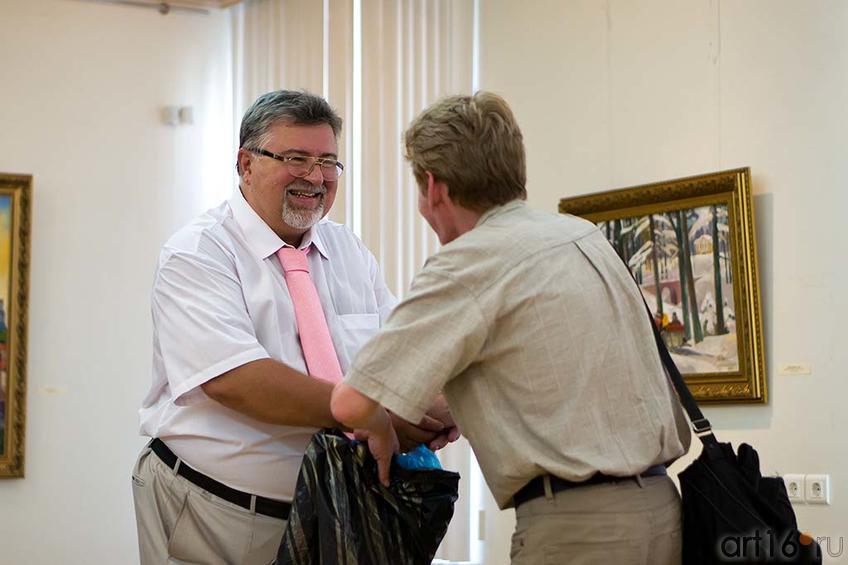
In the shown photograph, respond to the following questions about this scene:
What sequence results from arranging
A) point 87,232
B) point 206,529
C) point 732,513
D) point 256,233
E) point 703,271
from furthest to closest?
1. point 87,232
2. point 703,271
3. point 256,233
4. point 206,529
5. point 732,513

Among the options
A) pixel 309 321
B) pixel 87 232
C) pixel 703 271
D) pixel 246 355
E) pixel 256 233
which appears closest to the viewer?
pixel 246 355

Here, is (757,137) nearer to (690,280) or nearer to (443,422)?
(690,280)

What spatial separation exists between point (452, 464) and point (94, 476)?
2.33m

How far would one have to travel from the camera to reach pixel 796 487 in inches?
213

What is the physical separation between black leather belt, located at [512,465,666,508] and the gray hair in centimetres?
140

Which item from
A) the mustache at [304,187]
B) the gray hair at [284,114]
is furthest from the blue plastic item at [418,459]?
the gray hair at [284,114]

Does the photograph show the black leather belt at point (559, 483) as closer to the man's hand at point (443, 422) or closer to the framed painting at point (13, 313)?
the man's hand at point (443, 422)

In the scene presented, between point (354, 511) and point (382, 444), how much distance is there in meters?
0.19

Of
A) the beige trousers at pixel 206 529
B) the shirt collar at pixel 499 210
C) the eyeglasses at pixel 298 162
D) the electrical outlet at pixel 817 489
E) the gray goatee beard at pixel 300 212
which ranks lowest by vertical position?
the electrical outlet at pixel 817 489

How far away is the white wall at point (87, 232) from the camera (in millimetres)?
7562

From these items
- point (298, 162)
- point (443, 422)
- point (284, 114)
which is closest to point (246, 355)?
point (443, 422)

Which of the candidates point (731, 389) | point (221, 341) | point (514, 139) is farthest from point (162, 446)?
point (731, 389)

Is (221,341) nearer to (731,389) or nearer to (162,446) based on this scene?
(162,446)
